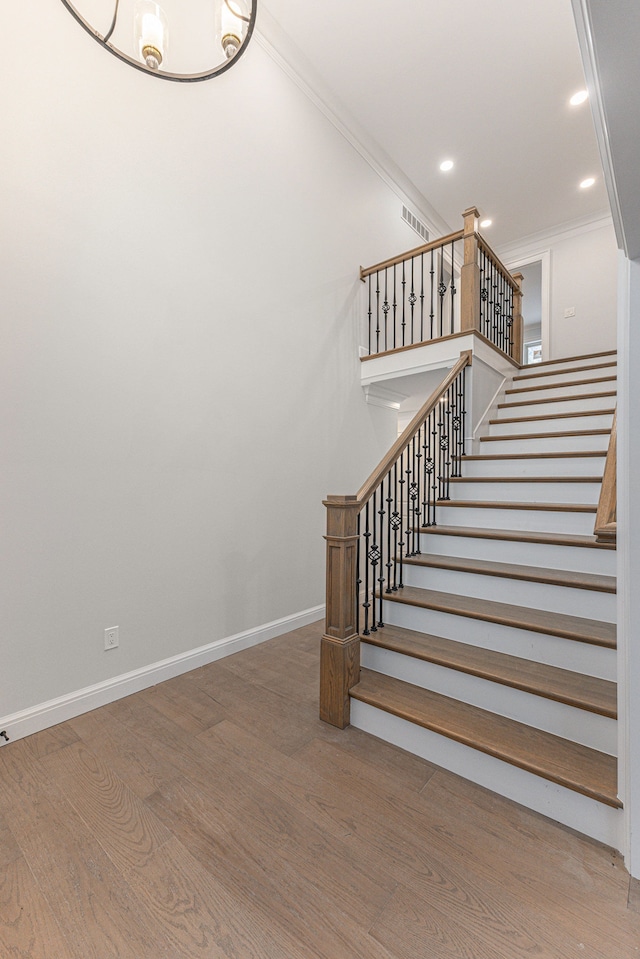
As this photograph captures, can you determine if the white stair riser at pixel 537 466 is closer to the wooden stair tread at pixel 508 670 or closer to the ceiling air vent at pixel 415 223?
the wooden stair tread at pixel 508 670

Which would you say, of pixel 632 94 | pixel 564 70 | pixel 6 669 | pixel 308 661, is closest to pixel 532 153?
pixel 564 70

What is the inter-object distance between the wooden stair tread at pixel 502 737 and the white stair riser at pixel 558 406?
2878 mm

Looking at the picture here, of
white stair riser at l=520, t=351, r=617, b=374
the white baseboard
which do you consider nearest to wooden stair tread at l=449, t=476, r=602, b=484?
the white baseboard

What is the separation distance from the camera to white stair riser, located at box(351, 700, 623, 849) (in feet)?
4.73

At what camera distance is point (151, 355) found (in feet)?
8.32

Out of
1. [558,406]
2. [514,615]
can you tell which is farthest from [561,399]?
[514,615]

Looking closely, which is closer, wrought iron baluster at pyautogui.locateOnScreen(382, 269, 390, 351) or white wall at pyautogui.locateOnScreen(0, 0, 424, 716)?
white wall at pyautogui.locateOnScreen(0, 0, 424, 716)

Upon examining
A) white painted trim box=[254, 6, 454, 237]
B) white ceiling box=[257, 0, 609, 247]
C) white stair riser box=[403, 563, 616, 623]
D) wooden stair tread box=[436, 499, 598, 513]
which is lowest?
white stair riser box=[403, 563, 616, 623]

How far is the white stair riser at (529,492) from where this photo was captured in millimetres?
2832

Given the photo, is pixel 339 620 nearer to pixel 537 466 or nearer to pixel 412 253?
pixel 537 466

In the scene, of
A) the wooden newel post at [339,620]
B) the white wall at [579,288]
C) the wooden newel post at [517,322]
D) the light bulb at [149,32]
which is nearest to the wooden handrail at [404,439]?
the wooden newel post at [339,620]

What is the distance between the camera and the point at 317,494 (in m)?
3.77

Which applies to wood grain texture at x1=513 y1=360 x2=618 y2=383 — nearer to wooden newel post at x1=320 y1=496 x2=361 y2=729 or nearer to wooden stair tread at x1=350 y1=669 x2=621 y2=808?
wooden newel post at x1=320 y1=496 x2=361 y2=729

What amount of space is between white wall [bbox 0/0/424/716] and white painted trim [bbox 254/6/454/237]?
0.37ft
